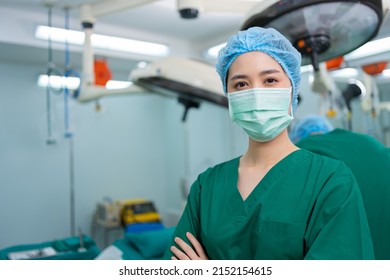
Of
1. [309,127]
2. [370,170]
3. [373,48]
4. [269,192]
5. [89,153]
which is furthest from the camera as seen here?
[89,153]

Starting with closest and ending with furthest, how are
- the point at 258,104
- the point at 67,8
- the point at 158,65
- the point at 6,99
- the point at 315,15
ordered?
the point at 258,104
the point at 315,15
the point at 158,65
the point at 67,8
the point at 6,99

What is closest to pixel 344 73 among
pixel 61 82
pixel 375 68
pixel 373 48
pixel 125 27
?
pixel 375 68

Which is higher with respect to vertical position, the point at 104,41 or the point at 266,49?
the point at 104,41

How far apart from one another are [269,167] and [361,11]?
653mm

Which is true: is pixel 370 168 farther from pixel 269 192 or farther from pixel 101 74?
pixel 101 74

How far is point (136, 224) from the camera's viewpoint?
318 cm

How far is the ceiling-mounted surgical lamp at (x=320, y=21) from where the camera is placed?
114 centimetres

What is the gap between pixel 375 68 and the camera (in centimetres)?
290

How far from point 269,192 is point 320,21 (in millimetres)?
653

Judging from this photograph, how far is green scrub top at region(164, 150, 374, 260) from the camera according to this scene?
0.77 m

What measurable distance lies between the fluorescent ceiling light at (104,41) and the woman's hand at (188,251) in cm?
191

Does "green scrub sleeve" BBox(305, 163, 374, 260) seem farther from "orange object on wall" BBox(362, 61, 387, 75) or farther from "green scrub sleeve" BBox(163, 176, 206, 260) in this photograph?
"orange object on wall" BBox(362, 61, 387, 75)
